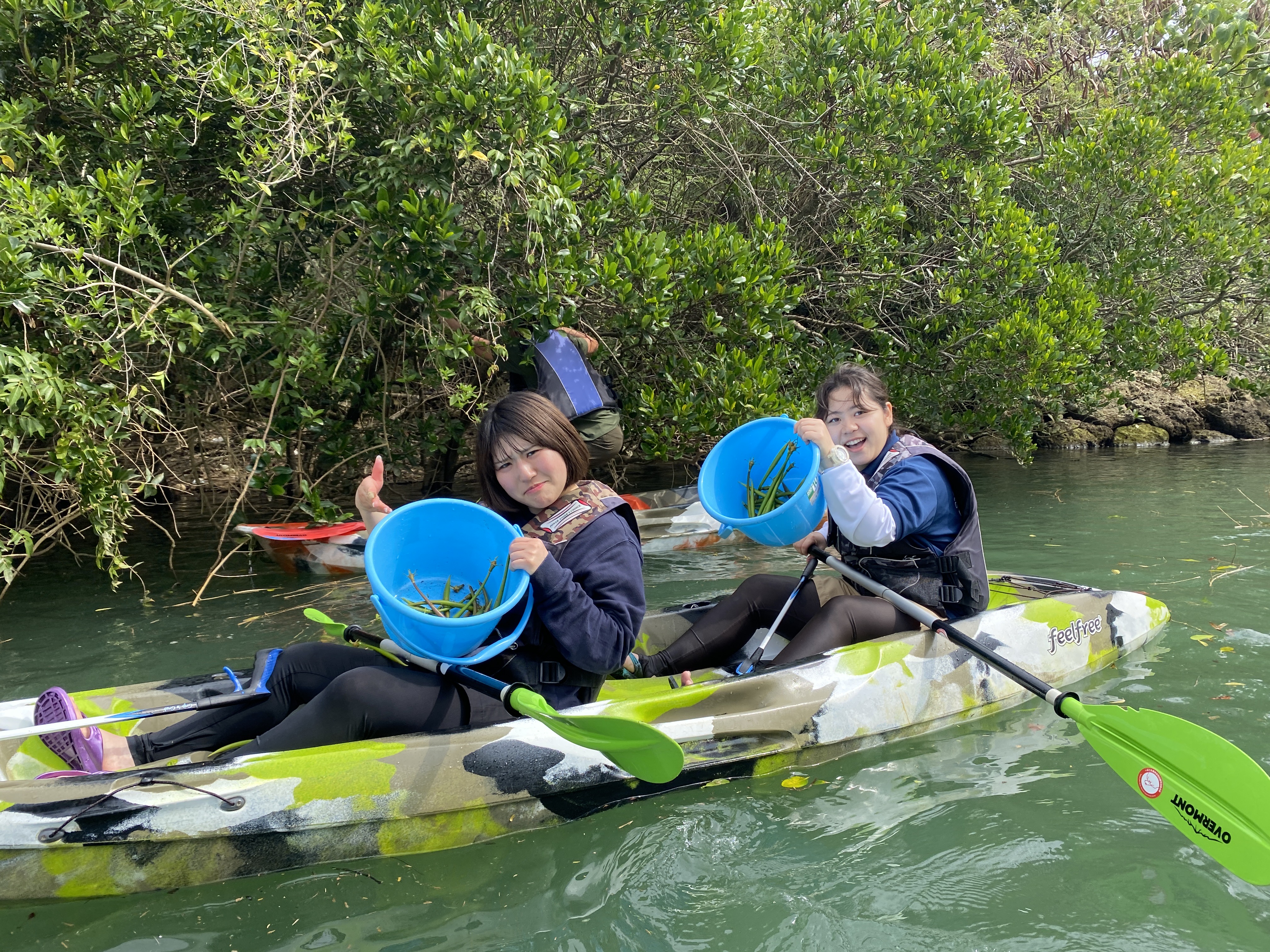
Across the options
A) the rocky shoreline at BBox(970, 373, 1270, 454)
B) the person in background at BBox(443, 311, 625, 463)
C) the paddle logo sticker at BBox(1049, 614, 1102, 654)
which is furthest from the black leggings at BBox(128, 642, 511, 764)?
the rocky shoreline at BBox(970, 373, 1270, 454)

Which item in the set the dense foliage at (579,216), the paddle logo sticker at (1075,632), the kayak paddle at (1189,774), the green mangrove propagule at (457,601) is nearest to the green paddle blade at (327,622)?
the green mangrove propagule at (457,601)

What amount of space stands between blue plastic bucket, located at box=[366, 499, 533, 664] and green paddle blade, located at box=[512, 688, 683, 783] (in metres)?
0.20

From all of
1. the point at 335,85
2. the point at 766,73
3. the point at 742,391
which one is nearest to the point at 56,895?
the point at 335,85

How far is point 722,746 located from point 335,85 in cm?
446

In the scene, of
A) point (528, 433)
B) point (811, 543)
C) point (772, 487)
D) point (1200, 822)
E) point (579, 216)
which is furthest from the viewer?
point (579, 216)

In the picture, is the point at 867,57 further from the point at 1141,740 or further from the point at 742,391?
the point at 1141,740

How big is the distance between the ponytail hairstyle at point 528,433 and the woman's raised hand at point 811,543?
1.38m

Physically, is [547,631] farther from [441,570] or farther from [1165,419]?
[1165,419]

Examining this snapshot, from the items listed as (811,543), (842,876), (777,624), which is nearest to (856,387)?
(811,543)

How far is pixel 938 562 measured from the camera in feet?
11.9

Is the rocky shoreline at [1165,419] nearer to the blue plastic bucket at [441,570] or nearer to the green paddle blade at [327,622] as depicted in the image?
the green paddle blade at [327,622]

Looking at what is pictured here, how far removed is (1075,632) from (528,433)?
271cm

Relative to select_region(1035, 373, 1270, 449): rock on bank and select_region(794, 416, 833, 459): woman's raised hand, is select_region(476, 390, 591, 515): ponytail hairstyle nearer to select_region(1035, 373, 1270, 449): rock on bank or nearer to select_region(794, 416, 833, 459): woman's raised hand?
select_region(794, 416, 833, 459): woman's raised hand

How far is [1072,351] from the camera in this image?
7.86 metres
